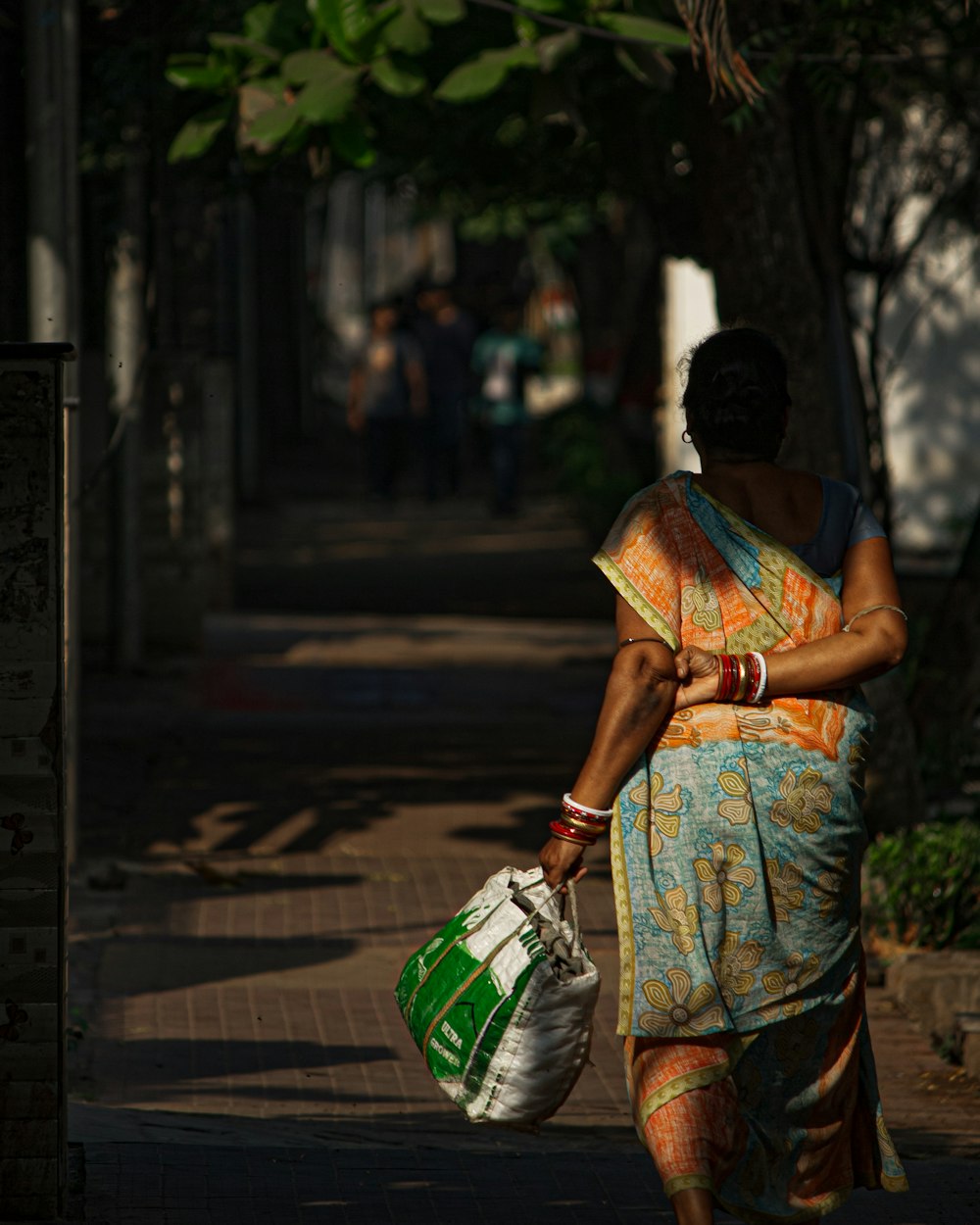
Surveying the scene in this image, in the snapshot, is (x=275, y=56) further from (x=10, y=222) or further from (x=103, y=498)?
(x=103, y=498)

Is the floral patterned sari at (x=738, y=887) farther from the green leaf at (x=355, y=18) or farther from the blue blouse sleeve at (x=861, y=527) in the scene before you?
the green leaf at (x=355, y=18)

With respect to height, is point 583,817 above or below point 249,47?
below

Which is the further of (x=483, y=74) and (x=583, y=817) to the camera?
(x=483, y=74)

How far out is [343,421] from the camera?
3859cm

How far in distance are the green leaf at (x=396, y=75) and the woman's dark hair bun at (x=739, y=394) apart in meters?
2.63

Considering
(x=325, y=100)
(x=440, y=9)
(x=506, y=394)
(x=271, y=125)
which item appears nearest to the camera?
(x=440, y=9)

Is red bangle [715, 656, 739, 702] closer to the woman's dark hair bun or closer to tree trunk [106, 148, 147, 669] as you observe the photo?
the woman's dark hair bun

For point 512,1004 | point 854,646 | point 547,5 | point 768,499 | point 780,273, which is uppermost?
point 547,5

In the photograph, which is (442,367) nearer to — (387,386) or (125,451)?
(387,386)

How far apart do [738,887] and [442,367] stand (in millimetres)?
19848

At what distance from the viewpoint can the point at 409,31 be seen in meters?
6.24

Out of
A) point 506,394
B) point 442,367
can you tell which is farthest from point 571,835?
point 442,367

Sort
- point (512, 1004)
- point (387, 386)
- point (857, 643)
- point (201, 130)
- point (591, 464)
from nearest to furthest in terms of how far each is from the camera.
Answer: point (512, 1004)
point (857, 643)
point (201, 130)
point (591, 464)
point (387, 386)

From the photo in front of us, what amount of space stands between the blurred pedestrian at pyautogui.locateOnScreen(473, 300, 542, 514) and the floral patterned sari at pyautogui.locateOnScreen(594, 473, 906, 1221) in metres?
18.4
